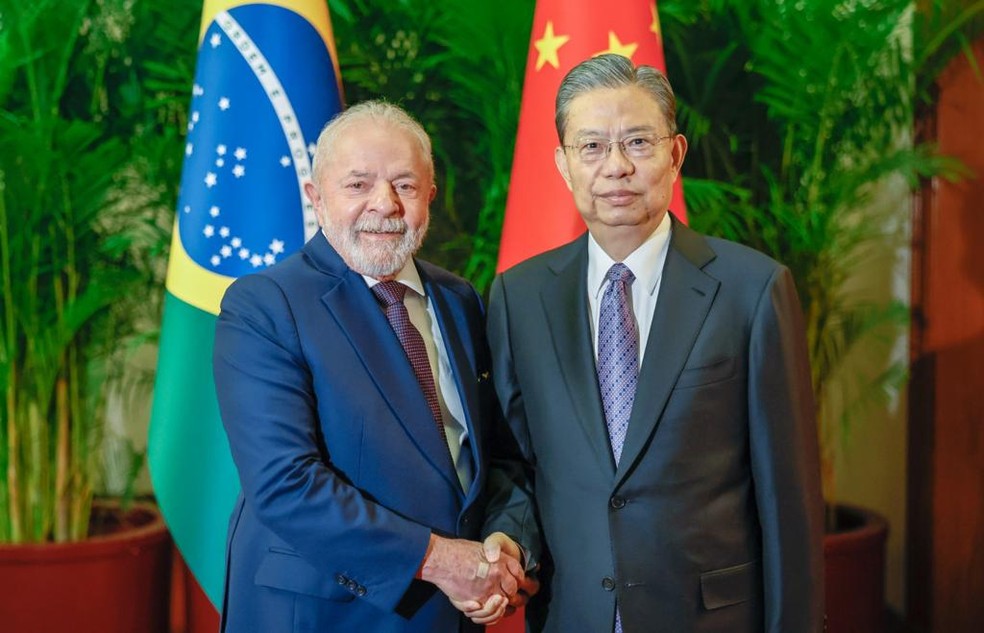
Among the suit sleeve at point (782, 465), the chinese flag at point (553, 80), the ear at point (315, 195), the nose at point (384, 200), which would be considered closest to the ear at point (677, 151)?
the suit sleeve at point (782, 465)

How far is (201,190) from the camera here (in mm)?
2938

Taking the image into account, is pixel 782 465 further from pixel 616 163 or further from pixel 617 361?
pixel 616 163

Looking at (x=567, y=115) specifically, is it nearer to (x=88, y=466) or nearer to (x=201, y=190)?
(x=201, y=190)

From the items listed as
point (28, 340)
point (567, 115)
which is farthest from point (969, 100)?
point (28, 340)

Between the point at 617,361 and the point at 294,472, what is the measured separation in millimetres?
536

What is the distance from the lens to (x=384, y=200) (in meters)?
1.81

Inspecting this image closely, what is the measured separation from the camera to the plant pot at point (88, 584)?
321 cm

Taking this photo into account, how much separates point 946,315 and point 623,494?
243 centimetres

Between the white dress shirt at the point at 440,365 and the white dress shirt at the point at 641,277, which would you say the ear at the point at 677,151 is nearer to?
the white dress shirt at the point at 641,277

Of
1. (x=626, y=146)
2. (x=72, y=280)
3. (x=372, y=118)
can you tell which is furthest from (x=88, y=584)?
(x=626, y=146)

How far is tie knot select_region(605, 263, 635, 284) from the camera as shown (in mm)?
1832

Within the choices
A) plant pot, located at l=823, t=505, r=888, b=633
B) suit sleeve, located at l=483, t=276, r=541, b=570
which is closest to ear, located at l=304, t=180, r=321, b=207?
suit sleeve, located at l=483, t=276, r=541, b=570

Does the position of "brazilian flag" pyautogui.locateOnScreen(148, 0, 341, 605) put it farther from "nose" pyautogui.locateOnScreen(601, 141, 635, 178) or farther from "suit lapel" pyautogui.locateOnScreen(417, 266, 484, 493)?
"nose" pyautogui.locateOnScreen(601, 141, 635, 178)

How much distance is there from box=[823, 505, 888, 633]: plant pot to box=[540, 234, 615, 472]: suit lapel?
192 cm
